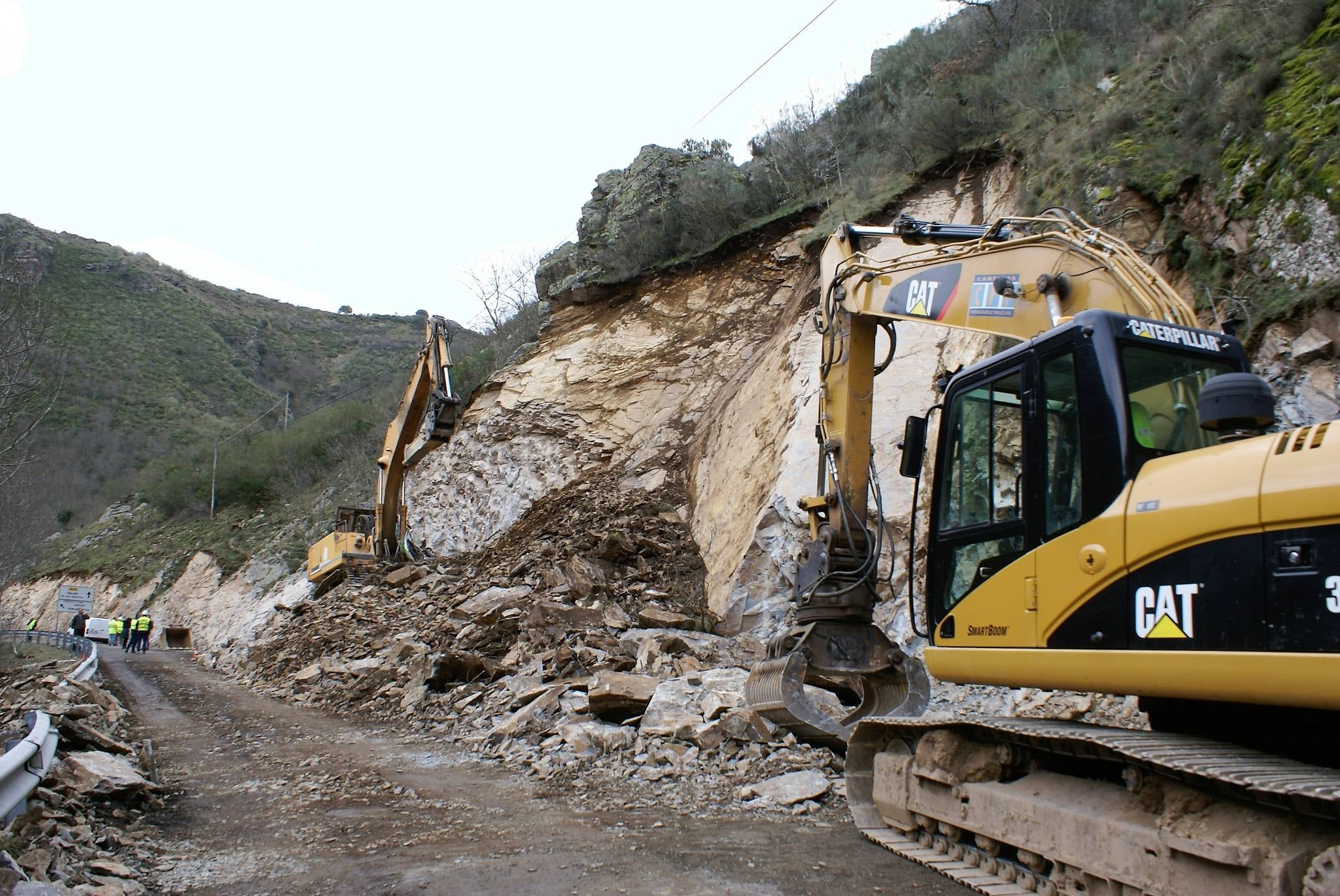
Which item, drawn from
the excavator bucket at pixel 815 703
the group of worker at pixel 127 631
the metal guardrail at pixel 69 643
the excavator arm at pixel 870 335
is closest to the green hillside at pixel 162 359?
the group of worker at pixel 127 631

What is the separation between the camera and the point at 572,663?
31.7 ft

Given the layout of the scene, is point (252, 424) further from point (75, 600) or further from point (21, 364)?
point (21, 364)

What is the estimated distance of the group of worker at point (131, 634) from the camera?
25.6m

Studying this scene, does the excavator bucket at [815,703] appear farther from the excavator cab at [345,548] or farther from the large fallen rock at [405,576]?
the excavator cab at [345,548]

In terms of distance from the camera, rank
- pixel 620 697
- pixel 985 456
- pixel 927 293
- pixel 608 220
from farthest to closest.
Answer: pixel 608 220 < pixel 620 697 < pixel 927 293 < pixel 985 456

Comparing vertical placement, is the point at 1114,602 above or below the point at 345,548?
below

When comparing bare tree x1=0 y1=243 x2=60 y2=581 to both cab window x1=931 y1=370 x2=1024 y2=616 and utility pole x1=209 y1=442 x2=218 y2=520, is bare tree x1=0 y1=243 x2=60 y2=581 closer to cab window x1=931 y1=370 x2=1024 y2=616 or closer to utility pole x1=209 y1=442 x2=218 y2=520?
cab window x1=931 y1=370 x2=1024 y2=616

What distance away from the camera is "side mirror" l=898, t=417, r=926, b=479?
5289mm

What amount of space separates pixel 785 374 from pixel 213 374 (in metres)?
60.0

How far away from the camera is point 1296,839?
10.1ft

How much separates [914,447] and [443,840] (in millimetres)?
→ 3592

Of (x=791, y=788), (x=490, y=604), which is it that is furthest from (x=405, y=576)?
(x=791, y=788)

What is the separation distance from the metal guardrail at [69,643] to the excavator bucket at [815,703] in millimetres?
10181

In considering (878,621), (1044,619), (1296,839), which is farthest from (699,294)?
(1296,839)
